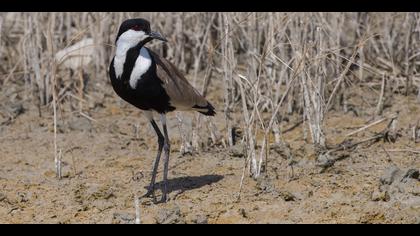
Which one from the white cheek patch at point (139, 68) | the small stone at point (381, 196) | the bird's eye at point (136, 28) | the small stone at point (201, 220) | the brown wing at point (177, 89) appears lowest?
the small stone at point (201, 220)

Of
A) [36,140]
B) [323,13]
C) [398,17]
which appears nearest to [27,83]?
[36,140]

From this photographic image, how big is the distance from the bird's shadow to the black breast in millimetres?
567

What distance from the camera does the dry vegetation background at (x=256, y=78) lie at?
19.4 feet

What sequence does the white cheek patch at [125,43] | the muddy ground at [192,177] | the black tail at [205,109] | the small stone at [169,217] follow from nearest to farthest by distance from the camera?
1. the small stone at [169,217]
2. the muddy ground at [192,177]
3. the white cheek patch at [125,43]
4. the black tail at [205,109]

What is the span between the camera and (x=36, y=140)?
21.2ft

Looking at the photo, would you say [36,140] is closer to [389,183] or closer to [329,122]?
[329,122]

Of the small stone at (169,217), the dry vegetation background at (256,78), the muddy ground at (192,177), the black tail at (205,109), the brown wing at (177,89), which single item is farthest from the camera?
the dry vegetation background at (256,78)

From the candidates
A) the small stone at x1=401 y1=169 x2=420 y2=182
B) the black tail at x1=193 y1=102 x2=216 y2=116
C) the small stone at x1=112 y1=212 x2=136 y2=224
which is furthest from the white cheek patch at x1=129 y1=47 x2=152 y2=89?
the small stone at x1=401 y1=169 x2=420 y2=182

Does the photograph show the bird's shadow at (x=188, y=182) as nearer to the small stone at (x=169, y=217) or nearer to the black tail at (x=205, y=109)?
the black tail at (x=205, y=109)

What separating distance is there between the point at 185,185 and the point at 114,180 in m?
0.51

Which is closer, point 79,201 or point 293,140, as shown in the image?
point 79,201

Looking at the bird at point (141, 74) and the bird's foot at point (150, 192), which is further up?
the bird at point (141, 74)

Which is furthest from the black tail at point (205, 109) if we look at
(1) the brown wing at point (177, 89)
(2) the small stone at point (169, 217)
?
(2) the small stone at point (169, 217)

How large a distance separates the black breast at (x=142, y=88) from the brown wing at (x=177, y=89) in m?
0.07
